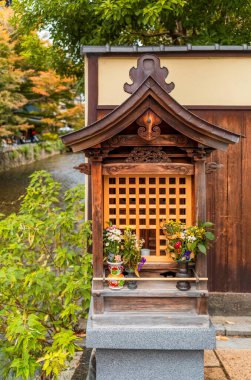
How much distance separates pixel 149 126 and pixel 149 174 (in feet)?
2.14

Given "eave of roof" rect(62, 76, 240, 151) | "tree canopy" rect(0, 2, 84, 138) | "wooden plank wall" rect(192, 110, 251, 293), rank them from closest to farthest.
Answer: "eave of roof" rect(62, 76, 240, 151), "wooden plank wall" rect(192, 110, 251, 293), "tree canopy" rect(0, 2, 84, 138)

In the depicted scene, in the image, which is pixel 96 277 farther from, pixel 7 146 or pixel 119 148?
pixel 7 146

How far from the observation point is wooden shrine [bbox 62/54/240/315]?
4762 mm

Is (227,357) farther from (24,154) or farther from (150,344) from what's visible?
(24,154)

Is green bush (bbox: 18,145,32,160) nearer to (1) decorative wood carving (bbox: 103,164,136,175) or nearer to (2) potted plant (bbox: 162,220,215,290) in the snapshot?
(1) decorative wood carving (bbox: 103,164,136,175)

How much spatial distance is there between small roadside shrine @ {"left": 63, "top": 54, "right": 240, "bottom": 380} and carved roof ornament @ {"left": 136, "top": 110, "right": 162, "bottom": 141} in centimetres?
1

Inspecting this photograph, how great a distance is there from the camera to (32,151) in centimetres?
4247

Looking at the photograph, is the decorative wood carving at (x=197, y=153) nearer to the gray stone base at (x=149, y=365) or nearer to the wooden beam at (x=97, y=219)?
the wooden beam at (x=97, y=219)

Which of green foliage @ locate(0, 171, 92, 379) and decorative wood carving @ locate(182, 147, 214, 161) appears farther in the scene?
decorative wood carving @ locate(182, 147, 214, 161)

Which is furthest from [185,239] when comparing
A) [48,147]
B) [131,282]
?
[48,147]

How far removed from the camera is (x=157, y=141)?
504 centimetres

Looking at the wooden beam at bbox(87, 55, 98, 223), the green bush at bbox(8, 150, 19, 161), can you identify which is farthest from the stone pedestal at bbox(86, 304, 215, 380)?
the green bush at bbox(8, 150, 19, 161)

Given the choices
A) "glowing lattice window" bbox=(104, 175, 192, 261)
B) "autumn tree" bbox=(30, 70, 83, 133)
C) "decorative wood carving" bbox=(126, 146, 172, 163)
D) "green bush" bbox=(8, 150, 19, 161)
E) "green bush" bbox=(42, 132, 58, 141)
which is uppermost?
"autumn tree" bbox=(30, 70, 83, 133)

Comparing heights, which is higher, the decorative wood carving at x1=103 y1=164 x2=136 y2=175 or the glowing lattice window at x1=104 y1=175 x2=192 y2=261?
the decorative wood carving at x1=103 y1=164 x2=136 y2=175
